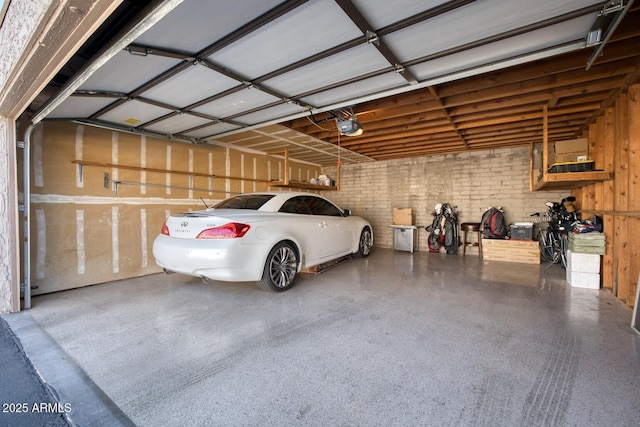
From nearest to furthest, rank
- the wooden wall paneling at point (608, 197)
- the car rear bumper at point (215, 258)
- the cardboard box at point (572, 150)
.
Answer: the car rear bumper at point (215, 258)
the wooden wall paneling at point (608, 197)
the cardboard box at point (572, 150)

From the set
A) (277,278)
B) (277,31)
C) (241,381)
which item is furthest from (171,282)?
(277,31)

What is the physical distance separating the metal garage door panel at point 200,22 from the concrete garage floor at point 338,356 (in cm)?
234

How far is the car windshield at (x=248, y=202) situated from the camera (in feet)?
12.2

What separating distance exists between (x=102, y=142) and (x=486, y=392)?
5.36 m

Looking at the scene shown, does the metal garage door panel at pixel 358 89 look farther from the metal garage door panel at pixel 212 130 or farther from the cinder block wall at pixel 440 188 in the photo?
the cinder block wall at pixel 440 188

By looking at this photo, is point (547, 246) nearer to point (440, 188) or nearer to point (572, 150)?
point (572, 150)

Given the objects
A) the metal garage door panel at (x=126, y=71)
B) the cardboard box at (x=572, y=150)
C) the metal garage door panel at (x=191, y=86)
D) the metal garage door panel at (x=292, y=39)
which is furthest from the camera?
the cardboard box at (x=572, y=150)

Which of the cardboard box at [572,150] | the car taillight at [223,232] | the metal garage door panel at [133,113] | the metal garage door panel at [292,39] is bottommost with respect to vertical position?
the car taillight at [223,232]

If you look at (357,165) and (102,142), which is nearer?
(102,142)

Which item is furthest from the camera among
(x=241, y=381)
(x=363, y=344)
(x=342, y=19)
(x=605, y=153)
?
(x=605, y=153)

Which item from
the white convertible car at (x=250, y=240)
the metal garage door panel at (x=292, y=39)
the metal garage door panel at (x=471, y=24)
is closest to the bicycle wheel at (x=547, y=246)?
the white convertible car at (x=250, y=240)

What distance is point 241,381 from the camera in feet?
5.56

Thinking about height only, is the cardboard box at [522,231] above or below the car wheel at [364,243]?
above

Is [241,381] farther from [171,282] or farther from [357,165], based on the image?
[357,165]
